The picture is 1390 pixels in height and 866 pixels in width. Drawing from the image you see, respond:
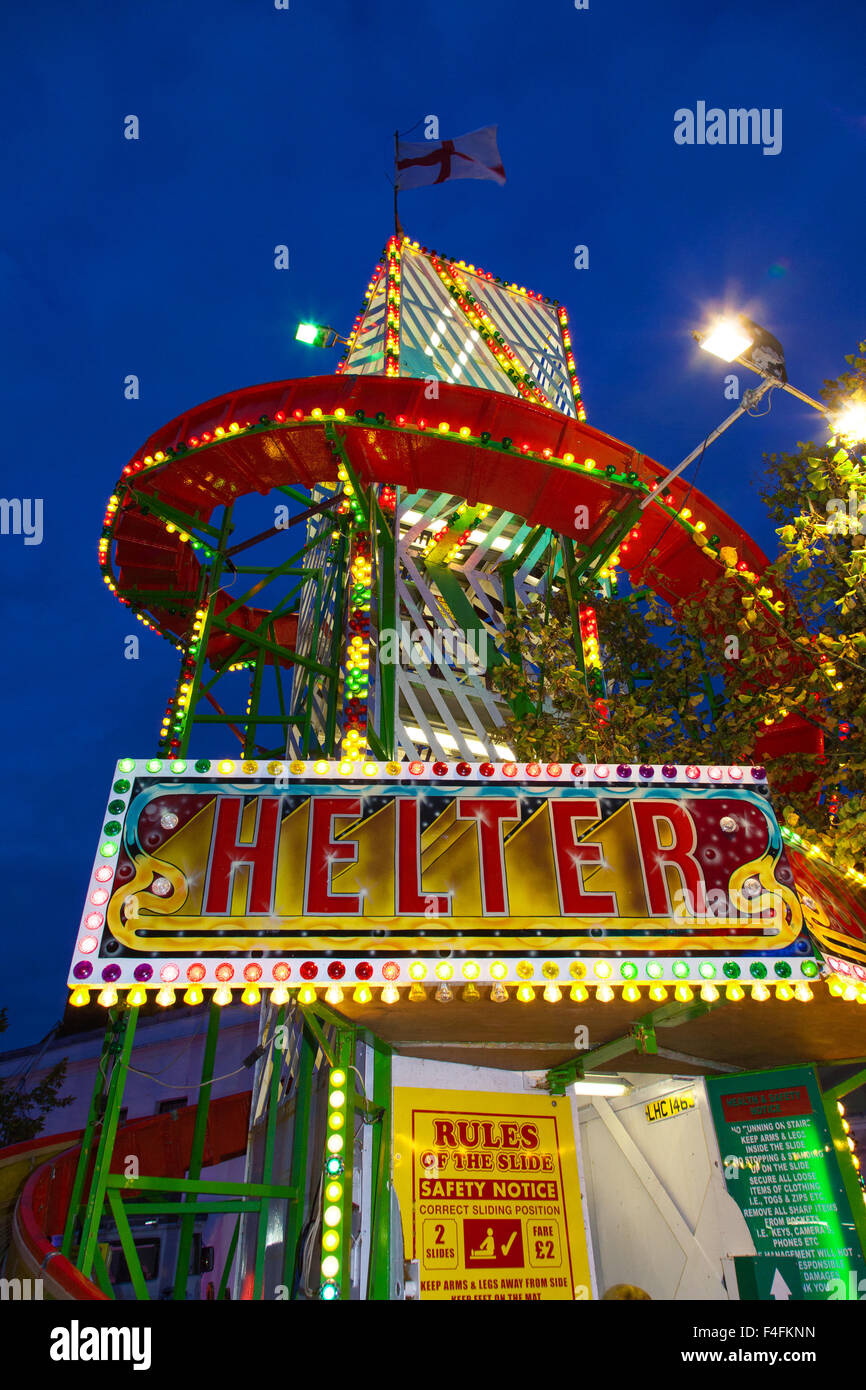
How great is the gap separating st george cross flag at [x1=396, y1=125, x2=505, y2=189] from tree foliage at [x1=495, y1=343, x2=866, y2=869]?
1011cm

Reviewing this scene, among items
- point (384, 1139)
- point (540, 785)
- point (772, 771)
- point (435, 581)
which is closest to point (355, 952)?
point (540, 785)

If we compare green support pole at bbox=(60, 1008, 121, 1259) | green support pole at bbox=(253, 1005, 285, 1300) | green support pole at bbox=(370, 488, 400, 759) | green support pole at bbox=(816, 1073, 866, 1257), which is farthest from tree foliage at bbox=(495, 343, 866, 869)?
green support pole at bbox=(253, 1005, 285, 1300)

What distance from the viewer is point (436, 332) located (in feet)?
57.9

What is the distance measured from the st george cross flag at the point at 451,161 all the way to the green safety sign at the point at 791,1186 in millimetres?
17067

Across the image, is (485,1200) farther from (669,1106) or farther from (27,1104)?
(27,1104)

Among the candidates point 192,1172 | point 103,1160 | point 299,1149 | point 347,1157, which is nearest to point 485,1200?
point 347,1157

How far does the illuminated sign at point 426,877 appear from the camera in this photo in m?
5.29

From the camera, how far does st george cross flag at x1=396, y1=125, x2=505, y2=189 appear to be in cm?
1628

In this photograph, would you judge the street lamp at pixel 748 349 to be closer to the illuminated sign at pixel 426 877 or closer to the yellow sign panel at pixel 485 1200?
the illuminated sign at pixel 426 877

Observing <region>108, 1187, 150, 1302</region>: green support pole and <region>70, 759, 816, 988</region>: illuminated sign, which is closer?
<region>70, 759, 816, 988</region>: illuminated sign

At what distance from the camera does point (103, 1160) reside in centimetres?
712

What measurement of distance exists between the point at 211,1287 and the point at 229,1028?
7.48 metres

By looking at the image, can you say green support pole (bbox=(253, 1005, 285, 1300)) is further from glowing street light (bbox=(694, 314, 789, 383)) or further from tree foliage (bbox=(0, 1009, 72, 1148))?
tree foliage (bbox=(0, 1009, 72, 1148))

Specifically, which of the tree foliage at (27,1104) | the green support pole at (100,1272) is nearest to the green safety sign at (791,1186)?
the green support pole at (100,1272)
